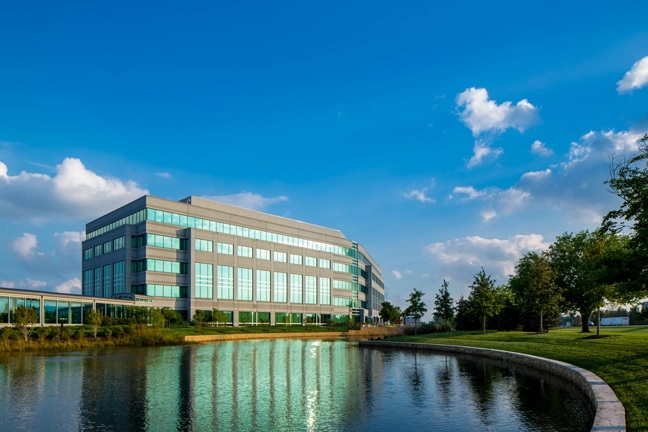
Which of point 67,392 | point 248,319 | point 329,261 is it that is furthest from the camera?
point 329,261

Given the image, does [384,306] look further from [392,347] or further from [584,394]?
[584,394]

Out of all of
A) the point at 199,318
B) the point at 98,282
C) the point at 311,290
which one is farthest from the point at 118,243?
the point at 311,290

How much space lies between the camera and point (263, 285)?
100 meters

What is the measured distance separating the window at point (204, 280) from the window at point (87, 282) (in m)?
22.4

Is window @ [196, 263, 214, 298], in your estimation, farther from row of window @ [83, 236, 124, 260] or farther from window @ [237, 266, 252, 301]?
row of window @ [83, 236, 124, 260]

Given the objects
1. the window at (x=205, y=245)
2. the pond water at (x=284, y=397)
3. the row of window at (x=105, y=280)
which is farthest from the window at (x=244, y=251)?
the pond water at (x=284, y=397)

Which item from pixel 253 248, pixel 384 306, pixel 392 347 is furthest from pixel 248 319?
pixel 392 347

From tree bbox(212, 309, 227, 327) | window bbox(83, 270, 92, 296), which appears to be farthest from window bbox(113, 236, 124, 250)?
tree bbox(212, 309, 227, 327)

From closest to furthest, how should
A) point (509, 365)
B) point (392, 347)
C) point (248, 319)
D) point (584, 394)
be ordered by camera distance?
point (584, 394), point (509, 365), point (392, 347), point (248, 319)

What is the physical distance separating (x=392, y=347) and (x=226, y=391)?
2941 centimetres

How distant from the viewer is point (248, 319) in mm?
96188

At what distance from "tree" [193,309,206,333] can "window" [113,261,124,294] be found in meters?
13.3

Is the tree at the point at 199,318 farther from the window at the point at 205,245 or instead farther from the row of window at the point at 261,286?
the window at the point at 205,245

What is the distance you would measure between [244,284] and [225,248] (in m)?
7.92
